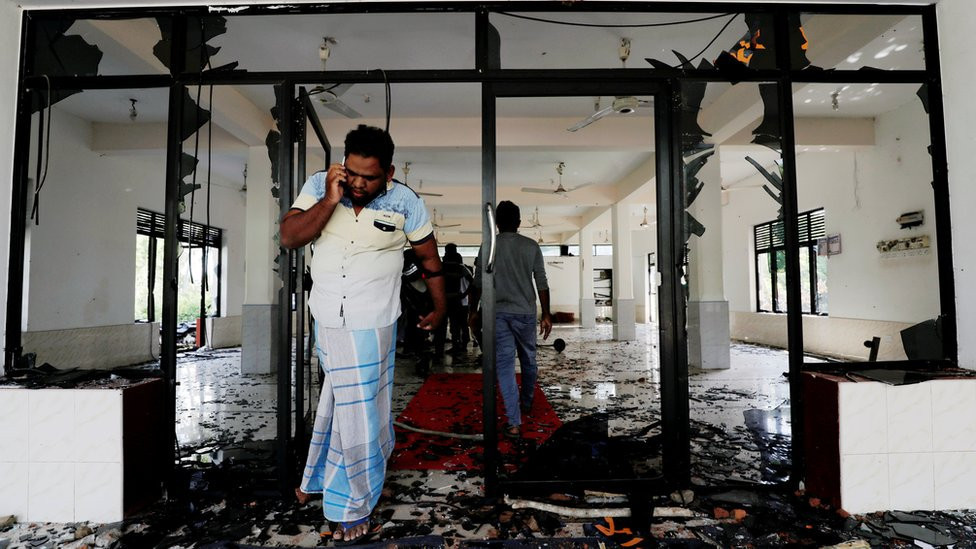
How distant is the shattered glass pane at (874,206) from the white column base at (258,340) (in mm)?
6590

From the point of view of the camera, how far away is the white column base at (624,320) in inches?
385

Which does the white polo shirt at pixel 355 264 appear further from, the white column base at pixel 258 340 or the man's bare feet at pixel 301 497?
the white column base at pixel 258 340

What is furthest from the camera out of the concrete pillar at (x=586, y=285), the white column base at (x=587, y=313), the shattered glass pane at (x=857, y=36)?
the white column base at (x=587, y=313)

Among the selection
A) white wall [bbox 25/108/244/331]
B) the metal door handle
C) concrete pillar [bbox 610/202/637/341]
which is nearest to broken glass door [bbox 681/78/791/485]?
the metal door handle

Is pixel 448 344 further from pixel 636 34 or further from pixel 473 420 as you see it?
pixel 636 34

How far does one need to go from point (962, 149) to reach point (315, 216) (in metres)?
2.89

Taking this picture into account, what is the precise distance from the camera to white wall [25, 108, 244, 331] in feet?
18.2

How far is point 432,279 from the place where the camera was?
85.2 inches

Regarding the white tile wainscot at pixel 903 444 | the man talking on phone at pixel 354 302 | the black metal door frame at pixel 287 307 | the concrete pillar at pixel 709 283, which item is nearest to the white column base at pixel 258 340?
the black metal door frame at pixel 287 307

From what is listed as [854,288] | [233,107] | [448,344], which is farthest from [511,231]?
[854,288]

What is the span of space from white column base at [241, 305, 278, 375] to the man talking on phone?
4502 millimetres

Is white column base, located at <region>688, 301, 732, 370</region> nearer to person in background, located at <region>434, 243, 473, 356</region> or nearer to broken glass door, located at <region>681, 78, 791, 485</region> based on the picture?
broken glass door, located at <region>681, 78, 791, 485</region>

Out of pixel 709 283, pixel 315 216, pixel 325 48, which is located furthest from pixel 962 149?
pixel 709 283

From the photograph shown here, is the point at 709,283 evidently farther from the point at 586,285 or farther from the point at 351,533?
the point at 586,285
